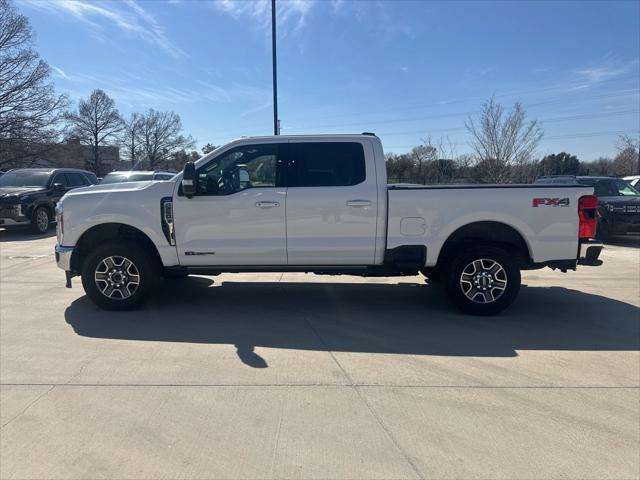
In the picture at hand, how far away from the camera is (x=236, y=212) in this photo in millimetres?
5387

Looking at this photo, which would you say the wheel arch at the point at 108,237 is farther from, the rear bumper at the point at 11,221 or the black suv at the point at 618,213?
the black suv at the point at 618,213

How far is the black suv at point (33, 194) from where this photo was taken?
12.2 metres

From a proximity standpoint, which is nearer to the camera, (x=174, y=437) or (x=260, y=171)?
(x=174, y=437)

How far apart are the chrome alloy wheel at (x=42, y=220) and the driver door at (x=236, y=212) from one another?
31.5 feet

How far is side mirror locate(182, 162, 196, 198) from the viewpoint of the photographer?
5035 millimetres

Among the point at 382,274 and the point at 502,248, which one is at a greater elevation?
the point at 502,248

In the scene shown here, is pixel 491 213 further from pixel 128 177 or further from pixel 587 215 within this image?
pixel 128 177

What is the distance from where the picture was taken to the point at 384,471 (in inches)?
102

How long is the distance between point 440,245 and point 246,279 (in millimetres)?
3427

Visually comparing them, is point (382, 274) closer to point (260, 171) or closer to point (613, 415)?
point (260, 171)

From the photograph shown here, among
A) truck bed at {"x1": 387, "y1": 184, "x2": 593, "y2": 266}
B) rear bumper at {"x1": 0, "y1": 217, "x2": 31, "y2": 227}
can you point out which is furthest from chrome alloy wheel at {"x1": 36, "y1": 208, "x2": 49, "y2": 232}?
truck bed at {"x1": 387, "y1": 184, "x2": 593, "y2": 266}

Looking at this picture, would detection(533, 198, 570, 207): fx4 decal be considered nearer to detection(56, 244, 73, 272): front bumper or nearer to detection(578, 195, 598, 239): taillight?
detection(578, 195, 598, 239): taillight

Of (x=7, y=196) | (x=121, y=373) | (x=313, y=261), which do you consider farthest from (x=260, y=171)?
(x=7, y=196)

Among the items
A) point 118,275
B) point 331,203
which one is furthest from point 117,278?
point 331,203
